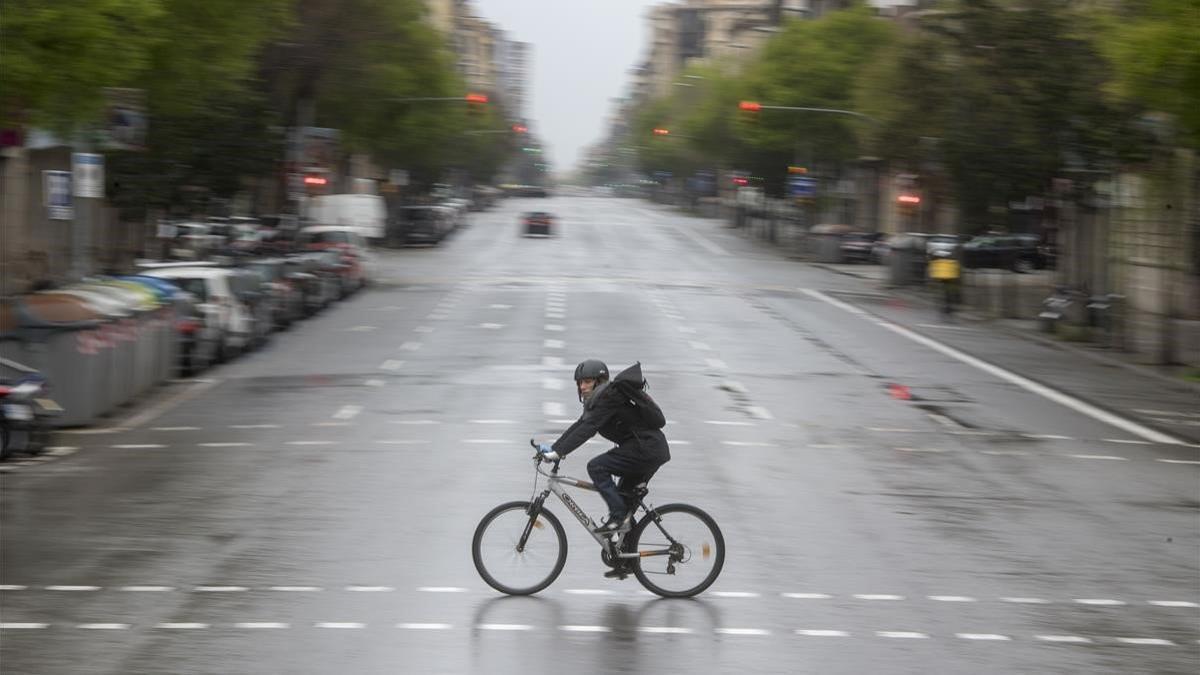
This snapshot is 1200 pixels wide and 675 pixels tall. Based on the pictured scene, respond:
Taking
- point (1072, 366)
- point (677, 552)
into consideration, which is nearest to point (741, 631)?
point (677, 552)

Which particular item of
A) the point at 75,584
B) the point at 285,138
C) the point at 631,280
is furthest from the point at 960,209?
the point at 75,584

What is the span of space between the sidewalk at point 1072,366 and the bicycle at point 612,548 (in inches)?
430

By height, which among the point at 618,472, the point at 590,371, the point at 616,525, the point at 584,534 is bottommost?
the point at 584,534

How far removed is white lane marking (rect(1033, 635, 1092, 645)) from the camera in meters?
9.45

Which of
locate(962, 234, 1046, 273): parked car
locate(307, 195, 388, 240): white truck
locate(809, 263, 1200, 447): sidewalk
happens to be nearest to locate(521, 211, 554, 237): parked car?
locate(307, 195, 388, 240): white truck

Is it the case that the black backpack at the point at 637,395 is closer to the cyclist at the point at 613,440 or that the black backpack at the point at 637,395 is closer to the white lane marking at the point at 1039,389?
the cyclist at the point at 613,440

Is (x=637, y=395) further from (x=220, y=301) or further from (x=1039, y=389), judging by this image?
(x=220, y=301)

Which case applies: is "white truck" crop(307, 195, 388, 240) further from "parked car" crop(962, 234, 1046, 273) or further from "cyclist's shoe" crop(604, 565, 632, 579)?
"cyclist's shoe" crop(604, 565, 632, 579)

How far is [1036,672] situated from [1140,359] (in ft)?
73.2

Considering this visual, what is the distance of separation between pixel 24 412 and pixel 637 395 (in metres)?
8.21

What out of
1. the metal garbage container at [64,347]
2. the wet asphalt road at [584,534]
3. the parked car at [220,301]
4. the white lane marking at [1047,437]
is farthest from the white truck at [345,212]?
the white lane marking at [1047,437]

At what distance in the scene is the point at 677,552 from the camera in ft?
33.9

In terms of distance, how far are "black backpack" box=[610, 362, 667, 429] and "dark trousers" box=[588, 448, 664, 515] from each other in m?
0.22

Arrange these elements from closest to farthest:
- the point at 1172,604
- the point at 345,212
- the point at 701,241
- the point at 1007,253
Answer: the point at 1172,604
the point at 345,212
the point at 1007,253
the point at 701,241
